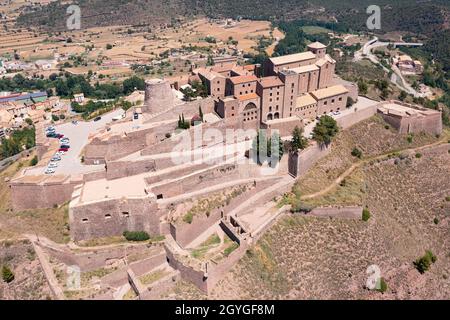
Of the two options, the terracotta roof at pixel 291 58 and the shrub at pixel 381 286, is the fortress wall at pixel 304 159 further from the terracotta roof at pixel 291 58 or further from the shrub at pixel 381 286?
the shrub at pixel 381 286

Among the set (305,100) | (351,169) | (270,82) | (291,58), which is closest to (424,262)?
(351,169)

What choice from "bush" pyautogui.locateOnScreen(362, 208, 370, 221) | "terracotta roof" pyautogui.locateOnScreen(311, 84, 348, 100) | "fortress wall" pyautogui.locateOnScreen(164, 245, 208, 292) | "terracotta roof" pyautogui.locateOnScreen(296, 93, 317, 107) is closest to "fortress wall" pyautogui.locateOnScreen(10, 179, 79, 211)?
"fortress wall" pyautogui.locateOnScreen(164, 245, 208, 292)

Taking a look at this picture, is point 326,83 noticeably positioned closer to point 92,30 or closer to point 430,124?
point 430,124

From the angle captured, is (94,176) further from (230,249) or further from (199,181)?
(230,249)

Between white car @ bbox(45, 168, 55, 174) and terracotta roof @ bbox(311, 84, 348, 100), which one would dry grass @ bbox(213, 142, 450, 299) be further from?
white car @ bbox(45, 168, 55, 174)

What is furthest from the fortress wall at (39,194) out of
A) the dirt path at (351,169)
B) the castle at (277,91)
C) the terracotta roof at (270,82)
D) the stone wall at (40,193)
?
the dirt path at (351,169)
